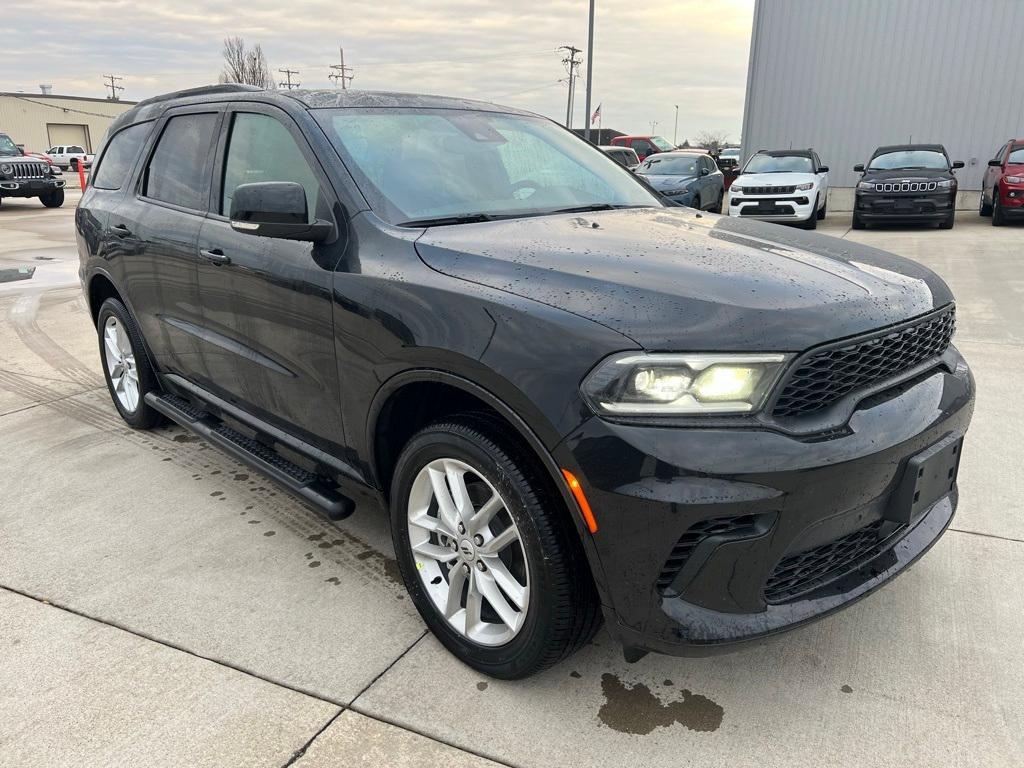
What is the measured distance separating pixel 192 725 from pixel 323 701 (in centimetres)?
36

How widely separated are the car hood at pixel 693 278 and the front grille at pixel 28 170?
67.7 feet

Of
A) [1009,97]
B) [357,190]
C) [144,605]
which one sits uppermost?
[1009,97]

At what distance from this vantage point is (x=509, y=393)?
1966 millimetres

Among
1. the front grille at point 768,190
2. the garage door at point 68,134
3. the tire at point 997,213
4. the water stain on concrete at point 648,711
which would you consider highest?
Answer: the garage door at point 68,134

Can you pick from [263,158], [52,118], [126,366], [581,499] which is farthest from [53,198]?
[52,118]

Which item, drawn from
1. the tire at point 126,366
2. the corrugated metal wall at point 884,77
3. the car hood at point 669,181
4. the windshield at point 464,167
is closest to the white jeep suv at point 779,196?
the car hood at point 669,181

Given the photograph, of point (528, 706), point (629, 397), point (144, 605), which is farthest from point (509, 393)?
point (144, 605)

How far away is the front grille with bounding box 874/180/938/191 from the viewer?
43.8 feet

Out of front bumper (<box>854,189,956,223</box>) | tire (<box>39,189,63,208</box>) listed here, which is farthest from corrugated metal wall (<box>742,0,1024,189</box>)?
tire (<box>39,189,63,208</box>)

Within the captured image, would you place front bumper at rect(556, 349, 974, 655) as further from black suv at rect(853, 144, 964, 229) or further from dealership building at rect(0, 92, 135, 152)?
dealership building at rect(0, 92, 135, 152)

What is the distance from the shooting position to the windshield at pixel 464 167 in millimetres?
2668

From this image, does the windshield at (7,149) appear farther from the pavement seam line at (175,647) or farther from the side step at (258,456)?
the pavement seam line at (175,647)

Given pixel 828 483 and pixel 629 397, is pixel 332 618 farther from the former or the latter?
pixel 828 483

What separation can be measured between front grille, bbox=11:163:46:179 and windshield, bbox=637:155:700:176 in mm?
15021
